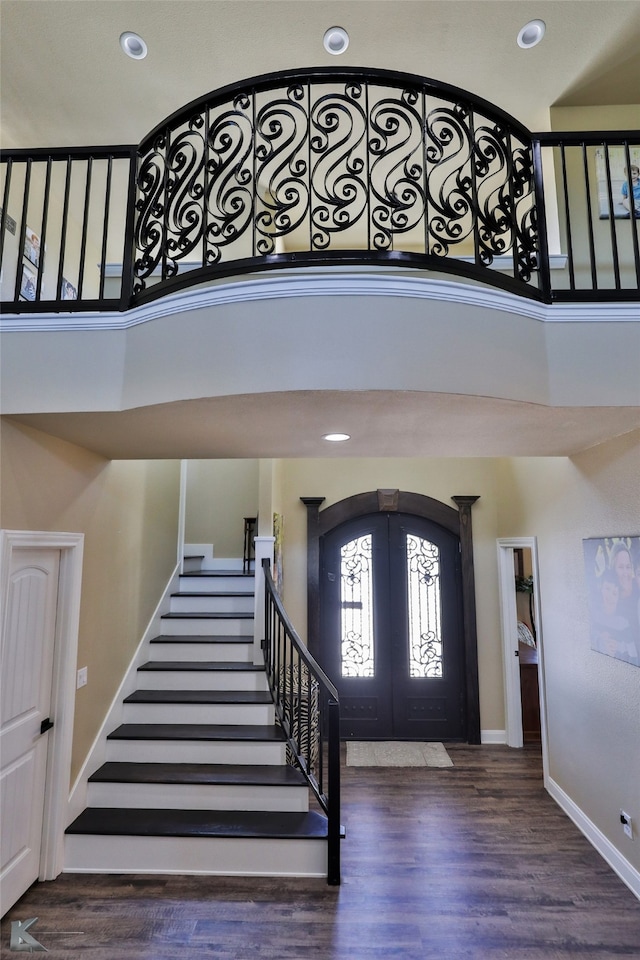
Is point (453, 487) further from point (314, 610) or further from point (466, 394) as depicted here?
point (466, 394)

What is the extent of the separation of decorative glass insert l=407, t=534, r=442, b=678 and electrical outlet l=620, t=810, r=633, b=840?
104 inches

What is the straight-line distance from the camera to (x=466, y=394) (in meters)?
2.32

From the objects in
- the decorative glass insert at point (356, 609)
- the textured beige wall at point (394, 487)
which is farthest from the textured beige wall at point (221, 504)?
the decorative glass insert at point (356, 609)

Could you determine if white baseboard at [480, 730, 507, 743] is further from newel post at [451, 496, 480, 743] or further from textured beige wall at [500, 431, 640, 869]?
textured beige wall at [500, 431, 640, 869]

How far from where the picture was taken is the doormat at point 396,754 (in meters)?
5.04

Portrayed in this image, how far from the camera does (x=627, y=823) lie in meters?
3.13

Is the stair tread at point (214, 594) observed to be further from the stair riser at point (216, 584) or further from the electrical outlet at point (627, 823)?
the electrical outlet at point (627, 823)

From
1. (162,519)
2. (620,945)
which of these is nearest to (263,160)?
(162,519)

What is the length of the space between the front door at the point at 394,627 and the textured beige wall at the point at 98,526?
1.95 m

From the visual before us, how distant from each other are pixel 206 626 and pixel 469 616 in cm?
276

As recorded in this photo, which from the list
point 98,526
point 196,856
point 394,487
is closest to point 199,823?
point 196,856

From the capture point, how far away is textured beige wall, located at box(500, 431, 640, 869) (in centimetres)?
314

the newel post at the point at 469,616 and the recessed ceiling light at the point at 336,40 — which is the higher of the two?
the recessed ceiling light at the point at 336,40

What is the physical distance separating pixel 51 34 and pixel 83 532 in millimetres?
3033
